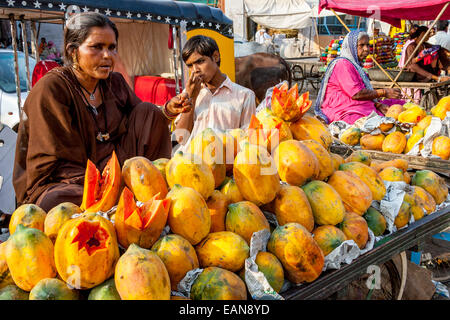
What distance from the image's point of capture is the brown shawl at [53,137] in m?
2.12

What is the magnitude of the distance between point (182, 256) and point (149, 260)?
14 centimetres

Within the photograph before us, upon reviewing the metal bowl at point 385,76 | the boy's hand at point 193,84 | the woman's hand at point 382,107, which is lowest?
the woman's hand at point 382,107

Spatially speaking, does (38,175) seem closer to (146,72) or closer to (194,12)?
(194,12)

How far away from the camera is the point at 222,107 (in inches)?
117

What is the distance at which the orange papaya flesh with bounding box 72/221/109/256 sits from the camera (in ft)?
3.61

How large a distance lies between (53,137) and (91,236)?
1175 millimetres

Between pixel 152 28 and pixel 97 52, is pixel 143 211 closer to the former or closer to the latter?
pixel 97 52

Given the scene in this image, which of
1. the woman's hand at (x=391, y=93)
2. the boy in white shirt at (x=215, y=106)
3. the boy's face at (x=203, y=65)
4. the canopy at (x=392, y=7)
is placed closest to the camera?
the boy's face at (x=203, y=65)

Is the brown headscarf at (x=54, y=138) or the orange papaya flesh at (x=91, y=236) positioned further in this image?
the brown headscarf at (x=54, y=138)

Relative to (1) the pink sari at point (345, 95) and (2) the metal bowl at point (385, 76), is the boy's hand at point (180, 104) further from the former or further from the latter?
(2) the metal bowl at point (385, 76)

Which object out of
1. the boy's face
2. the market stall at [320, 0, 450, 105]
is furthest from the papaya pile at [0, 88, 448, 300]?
the market stall at [320, 0, 450, 105]

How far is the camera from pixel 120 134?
253 cm

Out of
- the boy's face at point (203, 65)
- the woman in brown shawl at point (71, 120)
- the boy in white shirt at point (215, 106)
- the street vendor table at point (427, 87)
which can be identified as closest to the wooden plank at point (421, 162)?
the boy in white shirt at point (215, 106)

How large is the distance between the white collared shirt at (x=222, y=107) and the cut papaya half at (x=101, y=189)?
1504mm
